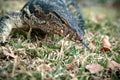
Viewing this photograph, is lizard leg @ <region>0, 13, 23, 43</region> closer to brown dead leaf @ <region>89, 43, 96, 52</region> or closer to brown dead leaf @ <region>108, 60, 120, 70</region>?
brown dead leaf @ <region>89, 43, 96, 52</region>

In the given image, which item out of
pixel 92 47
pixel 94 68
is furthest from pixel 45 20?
pixel 94 68

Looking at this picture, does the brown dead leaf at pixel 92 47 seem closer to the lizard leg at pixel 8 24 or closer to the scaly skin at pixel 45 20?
the scaly skin at pixel 45 20

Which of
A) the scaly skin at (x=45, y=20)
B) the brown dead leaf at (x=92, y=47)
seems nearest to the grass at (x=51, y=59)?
the brown dead leaf at (x=92, y=47)

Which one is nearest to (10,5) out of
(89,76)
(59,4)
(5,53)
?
(59,4)

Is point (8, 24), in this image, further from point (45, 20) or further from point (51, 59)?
point (51, 59)

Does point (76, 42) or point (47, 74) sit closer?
point (47, 74)

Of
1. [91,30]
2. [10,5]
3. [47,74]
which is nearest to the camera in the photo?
[47,74]

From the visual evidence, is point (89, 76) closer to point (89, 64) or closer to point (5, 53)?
point (89, 64)

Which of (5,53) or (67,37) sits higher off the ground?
(67,37)
